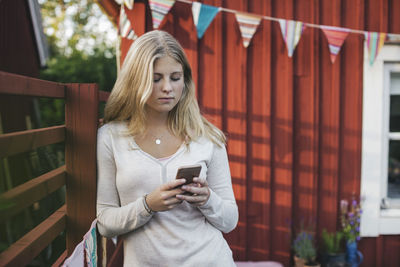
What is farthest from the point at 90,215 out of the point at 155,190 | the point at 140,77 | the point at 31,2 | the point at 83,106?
the point at 31,2

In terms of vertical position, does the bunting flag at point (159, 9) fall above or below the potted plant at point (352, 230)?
above

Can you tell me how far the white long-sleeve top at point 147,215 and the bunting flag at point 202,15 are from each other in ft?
5.69

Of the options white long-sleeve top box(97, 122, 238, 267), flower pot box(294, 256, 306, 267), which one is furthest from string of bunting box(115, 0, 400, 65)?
flower pot box(294, 256, 306, 267)

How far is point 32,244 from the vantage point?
4.00 ft

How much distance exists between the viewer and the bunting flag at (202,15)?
3.06 metres

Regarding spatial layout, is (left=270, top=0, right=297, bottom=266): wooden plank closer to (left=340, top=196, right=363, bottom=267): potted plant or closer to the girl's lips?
(left=340, top=196, right=363, bottom=267): potted plant

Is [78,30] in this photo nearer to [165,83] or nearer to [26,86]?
[165,83]

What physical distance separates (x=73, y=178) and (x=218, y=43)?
208 cm

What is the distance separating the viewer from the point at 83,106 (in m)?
1.63

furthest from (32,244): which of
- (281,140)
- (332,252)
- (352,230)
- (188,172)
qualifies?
(352,230)

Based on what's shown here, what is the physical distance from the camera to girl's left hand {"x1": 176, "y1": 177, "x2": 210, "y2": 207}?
1.46m

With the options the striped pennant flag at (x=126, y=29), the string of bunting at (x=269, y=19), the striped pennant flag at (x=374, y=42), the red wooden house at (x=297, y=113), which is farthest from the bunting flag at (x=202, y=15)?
the striped pennant flag at (x=374, y=42)

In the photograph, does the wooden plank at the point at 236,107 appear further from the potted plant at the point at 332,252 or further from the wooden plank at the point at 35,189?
the wooden plank at the point at 35,189

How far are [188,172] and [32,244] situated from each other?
1.94 feet
